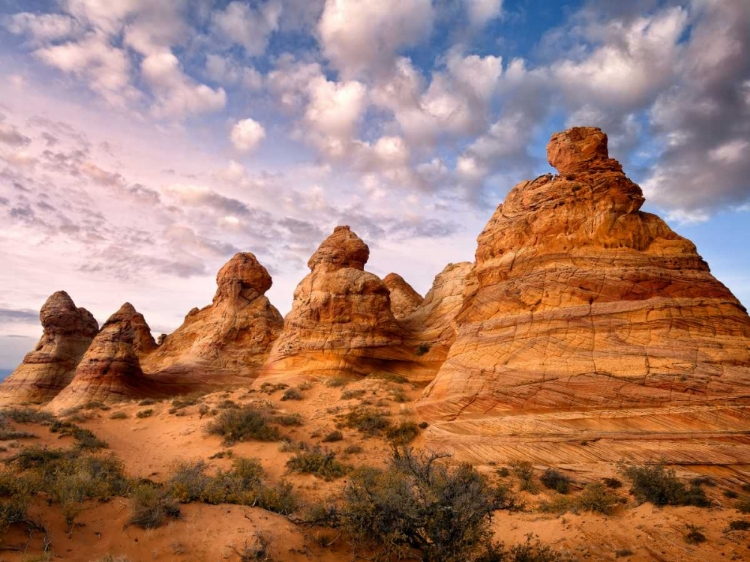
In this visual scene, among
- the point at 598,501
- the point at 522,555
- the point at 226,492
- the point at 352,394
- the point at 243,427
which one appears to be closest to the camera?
the point at 522,555

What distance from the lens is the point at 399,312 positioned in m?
38.2

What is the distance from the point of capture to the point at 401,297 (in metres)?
40.0

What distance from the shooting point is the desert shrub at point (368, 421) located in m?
18.5

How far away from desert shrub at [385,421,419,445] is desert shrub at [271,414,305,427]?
416 centimetres

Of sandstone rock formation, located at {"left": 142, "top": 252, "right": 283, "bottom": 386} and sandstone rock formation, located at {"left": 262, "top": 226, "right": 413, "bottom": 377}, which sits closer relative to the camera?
sandstone rock formation, located at {"left": 262, "top": 226, "right": 413, "bottom": 377}

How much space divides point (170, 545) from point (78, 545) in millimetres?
1419

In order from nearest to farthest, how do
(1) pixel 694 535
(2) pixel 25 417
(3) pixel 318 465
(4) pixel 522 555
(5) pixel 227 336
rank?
(4) pixel 522 555, (1) pixel 694 535, (3) pixel 318 465, (2) pixel 25 417, (5) pixel 227 336

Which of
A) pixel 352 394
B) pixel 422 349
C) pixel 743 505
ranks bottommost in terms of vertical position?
Answer: pixel 743 505

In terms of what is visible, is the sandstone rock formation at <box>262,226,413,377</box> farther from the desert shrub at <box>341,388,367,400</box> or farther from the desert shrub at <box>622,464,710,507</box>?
the desert shrub at <box>622,464,710,507</box>

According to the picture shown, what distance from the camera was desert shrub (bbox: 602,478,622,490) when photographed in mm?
11141

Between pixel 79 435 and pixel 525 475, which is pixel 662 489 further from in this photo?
pixel 79 435

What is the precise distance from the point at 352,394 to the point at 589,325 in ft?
40.0

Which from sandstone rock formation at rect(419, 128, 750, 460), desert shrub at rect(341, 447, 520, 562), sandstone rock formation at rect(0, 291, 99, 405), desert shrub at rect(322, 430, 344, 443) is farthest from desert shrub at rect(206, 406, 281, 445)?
sandstone rock formation at rect(0, 291, 99, 405)

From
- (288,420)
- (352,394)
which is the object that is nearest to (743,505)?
(288,420)
